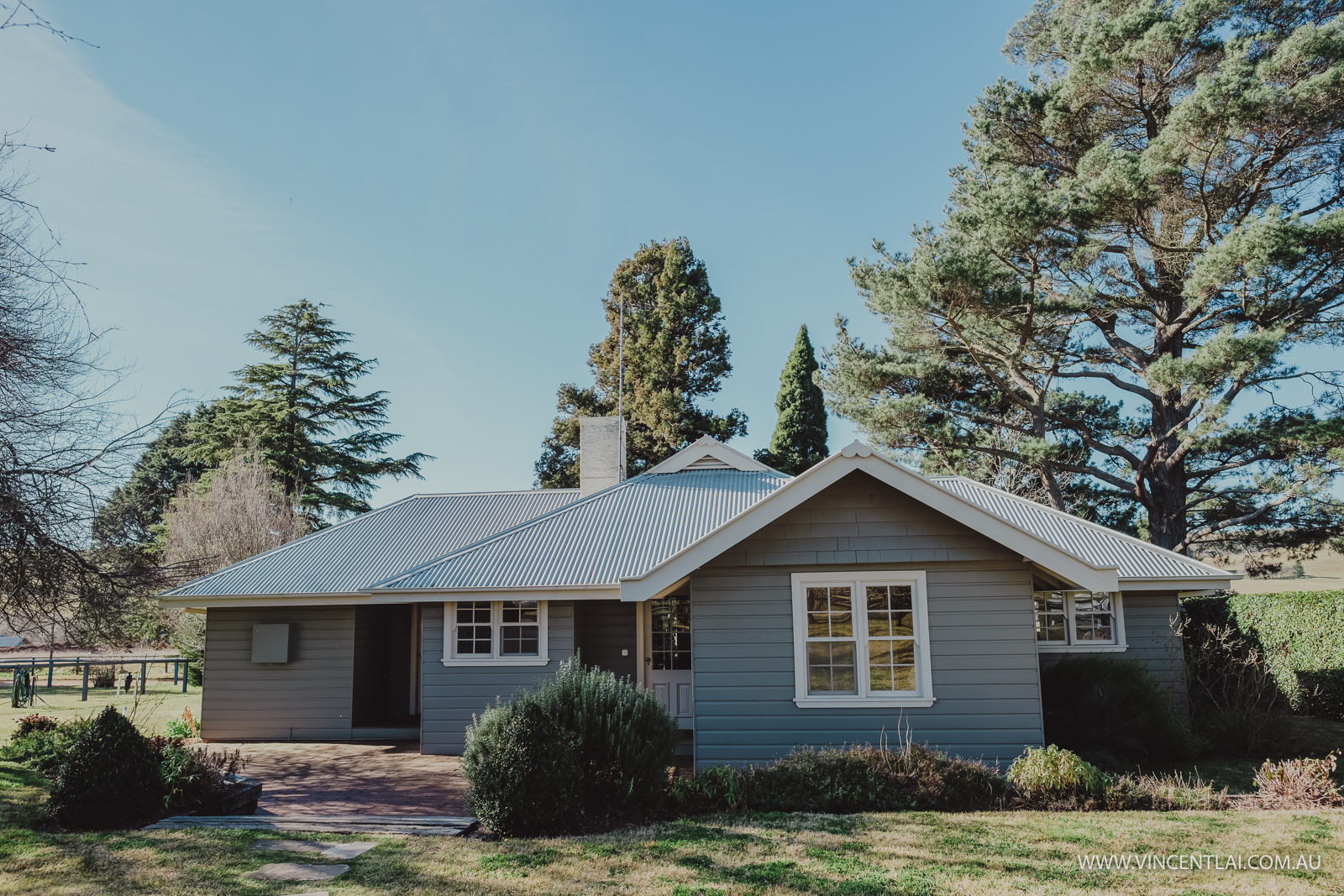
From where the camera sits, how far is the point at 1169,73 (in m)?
20.6

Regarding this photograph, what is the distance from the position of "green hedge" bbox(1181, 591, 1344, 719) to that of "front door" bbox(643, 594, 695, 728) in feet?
29.3

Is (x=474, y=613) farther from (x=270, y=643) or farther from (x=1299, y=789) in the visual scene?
(x=1299, y=789)

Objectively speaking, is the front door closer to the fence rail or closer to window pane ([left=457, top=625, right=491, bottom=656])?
window pane ([left=457, top=625, right=491, bottom=656])

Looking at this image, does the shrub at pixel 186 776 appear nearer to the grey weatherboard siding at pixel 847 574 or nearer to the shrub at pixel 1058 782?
the grey weatherboard siding at pixel 847 574

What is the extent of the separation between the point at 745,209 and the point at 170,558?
61.7ft

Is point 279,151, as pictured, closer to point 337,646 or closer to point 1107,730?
point 337,646

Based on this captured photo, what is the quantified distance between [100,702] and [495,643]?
13.2m

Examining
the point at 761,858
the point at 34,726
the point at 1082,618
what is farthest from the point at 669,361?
the point at 761,858

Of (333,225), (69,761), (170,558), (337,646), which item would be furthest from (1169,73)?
(170,558)

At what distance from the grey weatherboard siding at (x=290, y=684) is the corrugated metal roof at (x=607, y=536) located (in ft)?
9.10

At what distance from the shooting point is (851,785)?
850 centimetres

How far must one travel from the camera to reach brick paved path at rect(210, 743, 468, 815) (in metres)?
9.12

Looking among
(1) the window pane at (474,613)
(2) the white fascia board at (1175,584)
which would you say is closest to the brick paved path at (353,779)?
(1) the window pane at (474,613)

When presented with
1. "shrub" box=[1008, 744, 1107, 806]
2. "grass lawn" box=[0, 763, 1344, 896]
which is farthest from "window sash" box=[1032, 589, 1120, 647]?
"grass lawn" box=[0, 763, 1344, 896]
